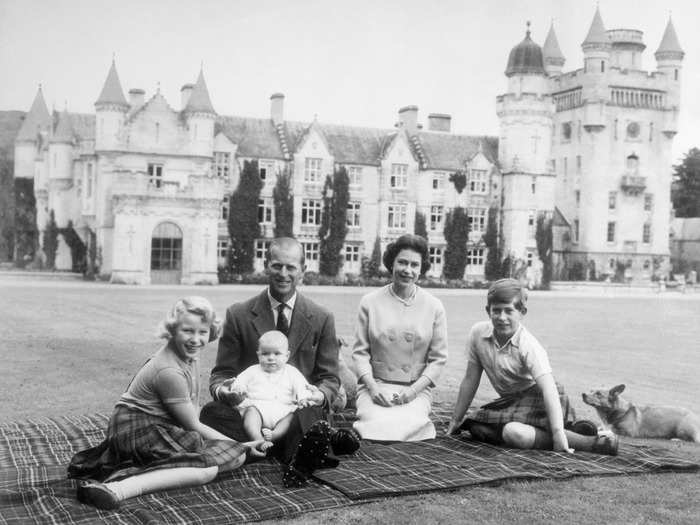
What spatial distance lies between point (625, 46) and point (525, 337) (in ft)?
170

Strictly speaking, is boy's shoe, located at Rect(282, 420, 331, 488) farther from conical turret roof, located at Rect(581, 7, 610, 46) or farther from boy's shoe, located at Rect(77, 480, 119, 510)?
conical turret roof, located at Rect(581, 7, 610, 46)

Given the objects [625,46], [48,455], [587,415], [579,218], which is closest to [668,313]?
[587,415]

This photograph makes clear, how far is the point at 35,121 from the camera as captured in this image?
148 ft

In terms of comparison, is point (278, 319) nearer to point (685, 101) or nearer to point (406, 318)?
point (406, 318)

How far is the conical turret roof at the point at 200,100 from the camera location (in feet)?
127

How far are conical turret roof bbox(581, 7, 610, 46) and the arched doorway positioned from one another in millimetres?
28748

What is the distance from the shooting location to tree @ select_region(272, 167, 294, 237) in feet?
136

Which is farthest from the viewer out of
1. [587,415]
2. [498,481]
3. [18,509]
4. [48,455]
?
[587,415]

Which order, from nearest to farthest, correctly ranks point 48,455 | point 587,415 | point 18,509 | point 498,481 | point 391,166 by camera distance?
point 18,509 → point 498,481 → point 48,455 → point 587,415 → point 391,166

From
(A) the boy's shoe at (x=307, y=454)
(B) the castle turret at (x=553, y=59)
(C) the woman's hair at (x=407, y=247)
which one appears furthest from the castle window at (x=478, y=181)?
(A) the boy's shoe at (x=307, y=454)

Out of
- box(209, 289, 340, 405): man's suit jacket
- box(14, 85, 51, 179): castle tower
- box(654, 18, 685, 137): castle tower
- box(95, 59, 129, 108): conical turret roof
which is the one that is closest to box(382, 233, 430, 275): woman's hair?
box(209, 289, 340, 405): man's suit jacket

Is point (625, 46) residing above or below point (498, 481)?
above

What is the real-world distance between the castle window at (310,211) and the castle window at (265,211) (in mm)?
1616

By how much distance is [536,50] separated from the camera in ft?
152
